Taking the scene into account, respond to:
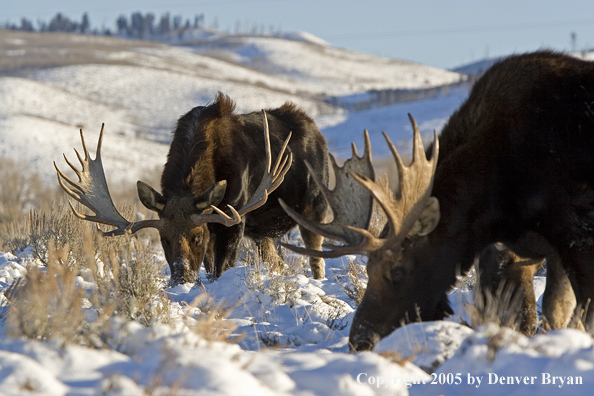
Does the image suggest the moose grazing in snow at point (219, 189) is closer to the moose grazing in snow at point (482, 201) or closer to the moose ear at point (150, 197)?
the moose ear at point (150, 197)

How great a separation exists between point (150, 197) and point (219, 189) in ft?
2.43

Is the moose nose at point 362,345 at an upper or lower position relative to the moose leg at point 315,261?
upper

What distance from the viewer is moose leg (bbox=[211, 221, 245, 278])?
7.41m

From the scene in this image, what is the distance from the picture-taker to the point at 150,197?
265 inches

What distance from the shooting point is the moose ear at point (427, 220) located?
4434mm

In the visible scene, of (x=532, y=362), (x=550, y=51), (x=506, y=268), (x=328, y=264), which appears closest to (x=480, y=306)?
(x=506, y=268)

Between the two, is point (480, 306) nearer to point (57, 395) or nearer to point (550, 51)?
point (550, 51)

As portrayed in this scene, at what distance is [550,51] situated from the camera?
17.9ft

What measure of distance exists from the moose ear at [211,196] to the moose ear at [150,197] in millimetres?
398

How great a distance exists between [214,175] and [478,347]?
4.56 m

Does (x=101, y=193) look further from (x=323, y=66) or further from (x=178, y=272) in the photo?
(x=323, y=66)

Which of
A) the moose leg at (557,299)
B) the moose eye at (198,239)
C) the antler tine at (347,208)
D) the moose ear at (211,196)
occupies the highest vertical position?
the antler tine at (347,208)
